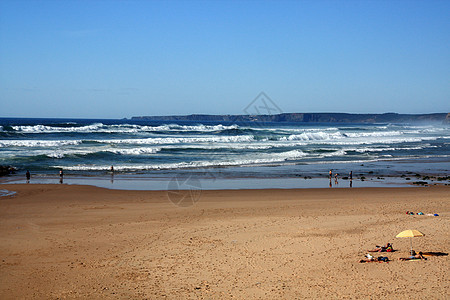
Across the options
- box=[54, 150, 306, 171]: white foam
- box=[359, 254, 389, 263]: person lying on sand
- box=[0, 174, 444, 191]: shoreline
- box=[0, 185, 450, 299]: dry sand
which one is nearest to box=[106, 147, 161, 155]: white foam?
box=[54, 150, 306, 171]: white foam

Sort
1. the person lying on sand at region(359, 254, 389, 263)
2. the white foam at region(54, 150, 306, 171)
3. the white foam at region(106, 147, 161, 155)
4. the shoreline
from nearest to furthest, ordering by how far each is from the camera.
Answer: the person lying on sand at region(359, 254, 389, 263) < the shoreline < the white foam at region(54, 150, 306, 171) < the white foam at region(106, 147, 161, 155)

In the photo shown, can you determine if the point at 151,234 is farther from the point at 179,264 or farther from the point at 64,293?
the point at 64,293

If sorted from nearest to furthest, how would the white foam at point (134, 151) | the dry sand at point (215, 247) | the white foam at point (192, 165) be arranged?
1. the dry sand at point (215, 247)
2. the white foam at point (192, 165)
3. the white foam at point (134, 151)

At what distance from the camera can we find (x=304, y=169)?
25391mm

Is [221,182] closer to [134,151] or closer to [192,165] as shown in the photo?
[192,165]

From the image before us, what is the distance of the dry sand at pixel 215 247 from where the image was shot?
24.6 feet

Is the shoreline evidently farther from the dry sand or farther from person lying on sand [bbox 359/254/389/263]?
person lying on sand [bbox 359/254/389/263]

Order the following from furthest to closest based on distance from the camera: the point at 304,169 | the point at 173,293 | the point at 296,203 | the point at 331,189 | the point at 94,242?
1. the point at 304,169
2. the point at 331,189
3. the point at 296,203
4. the point at 94,242
5. the point at 173,293

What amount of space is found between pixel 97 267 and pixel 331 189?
1210cm

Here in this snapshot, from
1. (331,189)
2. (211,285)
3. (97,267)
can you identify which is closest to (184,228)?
(97,267)

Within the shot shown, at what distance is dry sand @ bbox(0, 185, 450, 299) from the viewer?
24.6 ft

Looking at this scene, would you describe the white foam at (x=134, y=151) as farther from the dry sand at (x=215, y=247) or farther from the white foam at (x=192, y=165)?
the dry sand at (x=215, y=247)

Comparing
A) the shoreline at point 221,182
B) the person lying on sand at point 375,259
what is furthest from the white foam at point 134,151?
the person lying on sand at point 375,259

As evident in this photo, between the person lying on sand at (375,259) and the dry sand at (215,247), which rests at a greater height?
the person lying on sand at (375,259)
